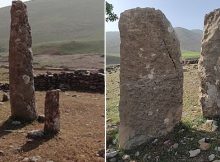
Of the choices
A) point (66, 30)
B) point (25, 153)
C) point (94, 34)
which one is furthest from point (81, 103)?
point (66, 30)

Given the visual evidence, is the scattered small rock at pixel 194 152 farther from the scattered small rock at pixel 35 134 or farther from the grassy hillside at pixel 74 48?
the grassy hillside at pixel 74 48

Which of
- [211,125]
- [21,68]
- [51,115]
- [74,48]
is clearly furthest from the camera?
[74,48]

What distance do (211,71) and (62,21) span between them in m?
128

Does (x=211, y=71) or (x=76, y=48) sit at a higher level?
(x=211, y=71)

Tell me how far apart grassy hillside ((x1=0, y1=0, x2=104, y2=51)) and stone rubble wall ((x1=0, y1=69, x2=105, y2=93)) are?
8317cm

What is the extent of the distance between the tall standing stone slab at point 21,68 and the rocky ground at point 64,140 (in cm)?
49

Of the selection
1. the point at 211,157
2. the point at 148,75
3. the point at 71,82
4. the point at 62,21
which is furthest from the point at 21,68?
the point at 62,21

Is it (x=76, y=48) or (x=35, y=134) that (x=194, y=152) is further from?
(x=76, y=48)

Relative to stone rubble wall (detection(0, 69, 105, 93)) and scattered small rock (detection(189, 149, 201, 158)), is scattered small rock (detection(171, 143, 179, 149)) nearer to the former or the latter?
scattered small rock (detection(189, 149, 201, 158))

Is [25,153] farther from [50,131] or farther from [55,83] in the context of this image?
[55,83]

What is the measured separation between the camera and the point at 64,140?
11.5 meters

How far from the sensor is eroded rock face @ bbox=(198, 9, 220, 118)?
38.0 feet

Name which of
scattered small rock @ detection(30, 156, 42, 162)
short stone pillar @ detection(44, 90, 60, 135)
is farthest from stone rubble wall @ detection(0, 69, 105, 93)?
scattered small rock @ detection(30, 156, 42, 162)

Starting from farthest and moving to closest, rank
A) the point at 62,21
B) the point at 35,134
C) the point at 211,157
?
the point at 62,21 → the point at 35,134 → the point at 211,157
